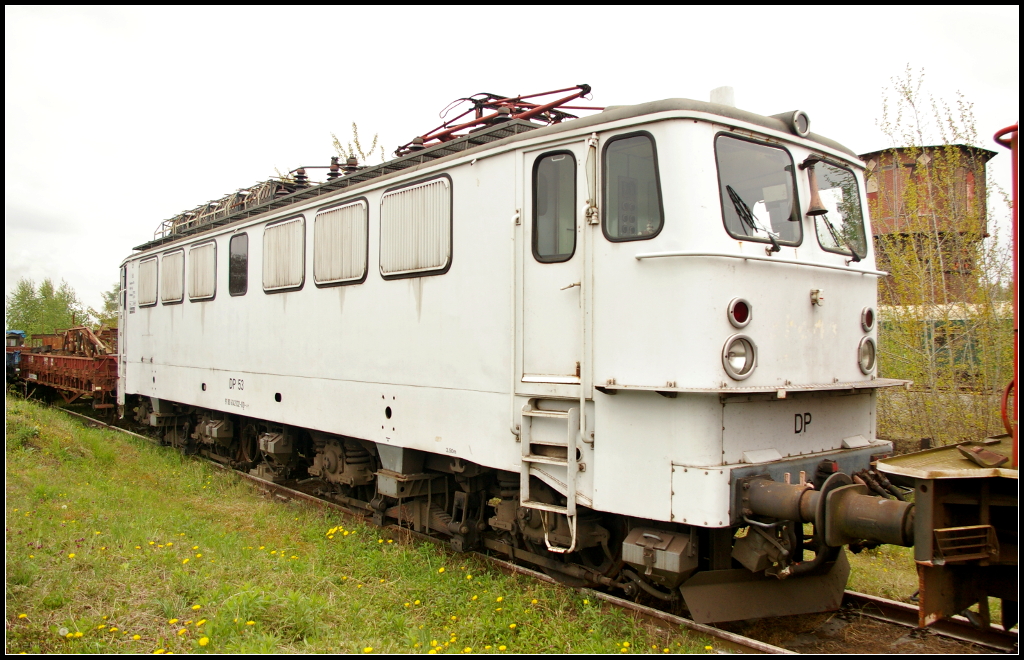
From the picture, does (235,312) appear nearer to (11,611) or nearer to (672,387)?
(11,611)

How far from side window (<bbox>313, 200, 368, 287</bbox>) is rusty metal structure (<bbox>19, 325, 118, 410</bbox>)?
32.6 ft

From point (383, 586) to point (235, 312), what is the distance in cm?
538

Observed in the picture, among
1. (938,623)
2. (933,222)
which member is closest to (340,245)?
(938,623)

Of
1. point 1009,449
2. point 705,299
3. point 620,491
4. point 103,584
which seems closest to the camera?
point 1009,449

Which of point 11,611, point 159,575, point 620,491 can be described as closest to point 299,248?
point 159,575

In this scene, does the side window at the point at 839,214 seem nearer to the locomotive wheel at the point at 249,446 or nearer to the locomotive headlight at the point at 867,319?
the locomotive headlight at the point at 867,319

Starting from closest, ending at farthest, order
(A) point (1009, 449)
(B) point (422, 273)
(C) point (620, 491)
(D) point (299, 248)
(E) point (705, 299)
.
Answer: (A) point (1009, 449) → (E) point (705, 299) → (C) point (620, 491) → (B) point (422, 273) → (D) point (299, 248)

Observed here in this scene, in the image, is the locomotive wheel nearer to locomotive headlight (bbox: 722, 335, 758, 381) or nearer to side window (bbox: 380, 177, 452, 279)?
side window (bbox: 380, 177, 452, 279)

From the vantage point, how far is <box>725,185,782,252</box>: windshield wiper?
4.88 m

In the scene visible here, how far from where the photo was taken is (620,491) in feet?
15.9

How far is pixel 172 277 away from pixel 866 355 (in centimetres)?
1080

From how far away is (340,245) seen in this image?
766 cm

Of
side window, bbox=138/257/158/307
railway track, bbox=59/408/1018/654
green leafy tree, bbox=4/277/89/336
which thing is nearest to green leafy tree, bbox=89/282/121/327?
green leafy tree, bbox=4/277/89/336

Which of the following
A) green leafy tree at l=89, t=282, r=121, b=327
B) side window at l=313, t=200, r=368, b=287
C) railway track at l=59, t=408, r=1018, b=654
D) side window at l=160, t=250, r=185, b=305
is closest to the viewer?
railway track at l=59, t=408, r=1018, b=654
